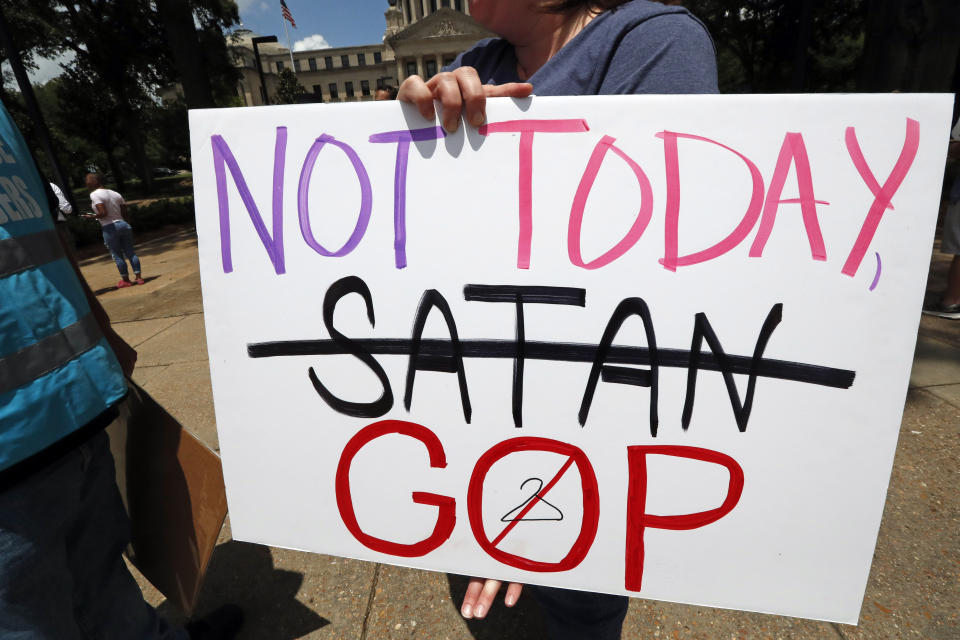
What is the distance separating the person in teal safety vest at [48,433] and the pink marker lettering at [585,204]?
1082mm

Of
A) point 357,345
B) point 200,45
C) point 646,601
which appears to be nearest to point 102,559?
point 357,345

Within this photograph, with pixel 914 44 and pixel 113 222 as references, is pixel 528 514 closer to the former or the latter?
pixel 113 222

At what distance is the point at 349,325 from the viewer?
0.90m

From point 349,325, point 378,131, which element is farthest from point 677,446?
point 378,131

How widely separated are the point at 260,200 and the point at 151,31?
2596cm

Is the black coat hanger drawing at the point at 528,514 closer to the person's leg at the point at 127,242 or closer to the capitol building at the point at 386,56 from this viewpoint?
the person's leg at the point at 127,242

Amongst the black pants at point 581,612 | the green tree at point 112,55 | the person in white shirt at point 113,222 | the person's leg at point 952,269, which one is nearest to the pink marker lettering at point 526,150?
the black pants at point 581,612

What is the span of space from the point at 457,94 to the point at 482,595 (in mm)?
949

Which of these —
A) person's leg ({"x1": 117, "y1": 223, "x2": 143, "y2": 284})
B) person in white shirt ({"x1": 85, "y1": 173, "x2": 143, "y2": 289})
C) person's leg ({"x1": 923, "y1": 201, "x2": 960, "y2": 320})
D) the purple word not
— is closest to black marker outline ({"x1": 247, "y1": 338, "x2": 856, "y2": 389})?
the purple word not

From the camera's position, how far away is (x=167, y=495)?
125 centimetres

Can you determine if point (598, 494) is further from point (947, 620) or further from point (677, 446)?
point (947, 620)

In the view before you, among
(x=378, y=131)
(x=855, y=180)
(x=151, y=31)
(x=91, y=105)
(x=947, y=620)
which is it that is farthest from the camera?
(x=91, y=105)

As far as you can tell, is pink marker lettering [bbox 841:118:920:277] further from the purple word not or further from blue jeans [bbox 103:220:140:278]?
blue jeans [bbox 103:220:140:278]

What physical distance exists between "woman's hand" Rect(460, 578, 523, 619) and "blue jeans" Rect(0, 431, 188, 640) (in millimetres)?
897
